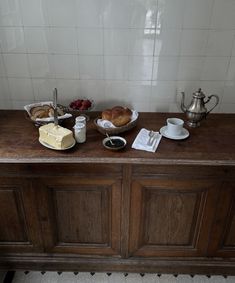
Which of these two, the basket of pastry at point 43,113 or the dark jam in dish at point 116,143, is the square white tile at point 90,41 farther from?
the dark jam in dish at point 116,143

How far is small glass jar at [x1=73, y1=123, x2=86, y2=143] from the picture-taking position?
1312 mm

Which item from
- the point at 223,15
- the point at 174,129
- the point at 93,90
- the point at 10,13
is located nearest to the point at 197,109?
the point at 174,129

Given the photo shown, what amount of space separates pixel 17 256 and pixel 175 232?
0.95 meters

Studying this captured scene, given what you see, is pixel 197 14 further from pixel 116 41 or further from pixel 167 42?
pixel 116 41

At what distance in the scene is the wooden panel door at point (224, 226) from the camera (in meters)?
1.32

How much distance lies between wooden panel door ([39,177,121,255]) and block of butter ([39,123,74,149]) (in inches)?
7.0

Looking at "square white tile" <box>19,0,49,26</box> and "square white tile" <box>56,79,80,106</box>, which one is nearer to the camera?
"square white tile" <box>19,0,49,26</box>

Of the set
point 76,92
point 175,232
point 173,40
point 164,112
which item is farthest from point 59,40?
point 175,232

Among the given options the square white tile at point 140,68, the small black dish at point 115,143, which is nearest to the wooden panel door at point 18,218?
the small black dish at point 115,143

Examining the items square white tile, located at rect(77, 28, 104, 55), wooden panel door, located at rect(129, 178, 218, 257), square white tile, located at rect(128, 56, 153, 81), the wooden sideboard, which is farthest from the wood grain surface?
square white tile, located at rect(77, 28, 104, 55)

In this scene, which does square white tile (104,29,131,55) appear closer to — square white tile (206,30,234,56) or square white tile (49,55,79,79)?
square white tile (49,55,79,79)

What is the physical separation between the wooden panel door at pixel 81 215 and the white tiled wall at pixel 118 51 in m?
0.61

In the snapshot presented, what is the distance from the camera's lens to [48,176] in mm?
1294

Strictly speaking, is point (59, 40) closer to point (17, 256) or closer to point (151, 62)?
point (151, 62)
